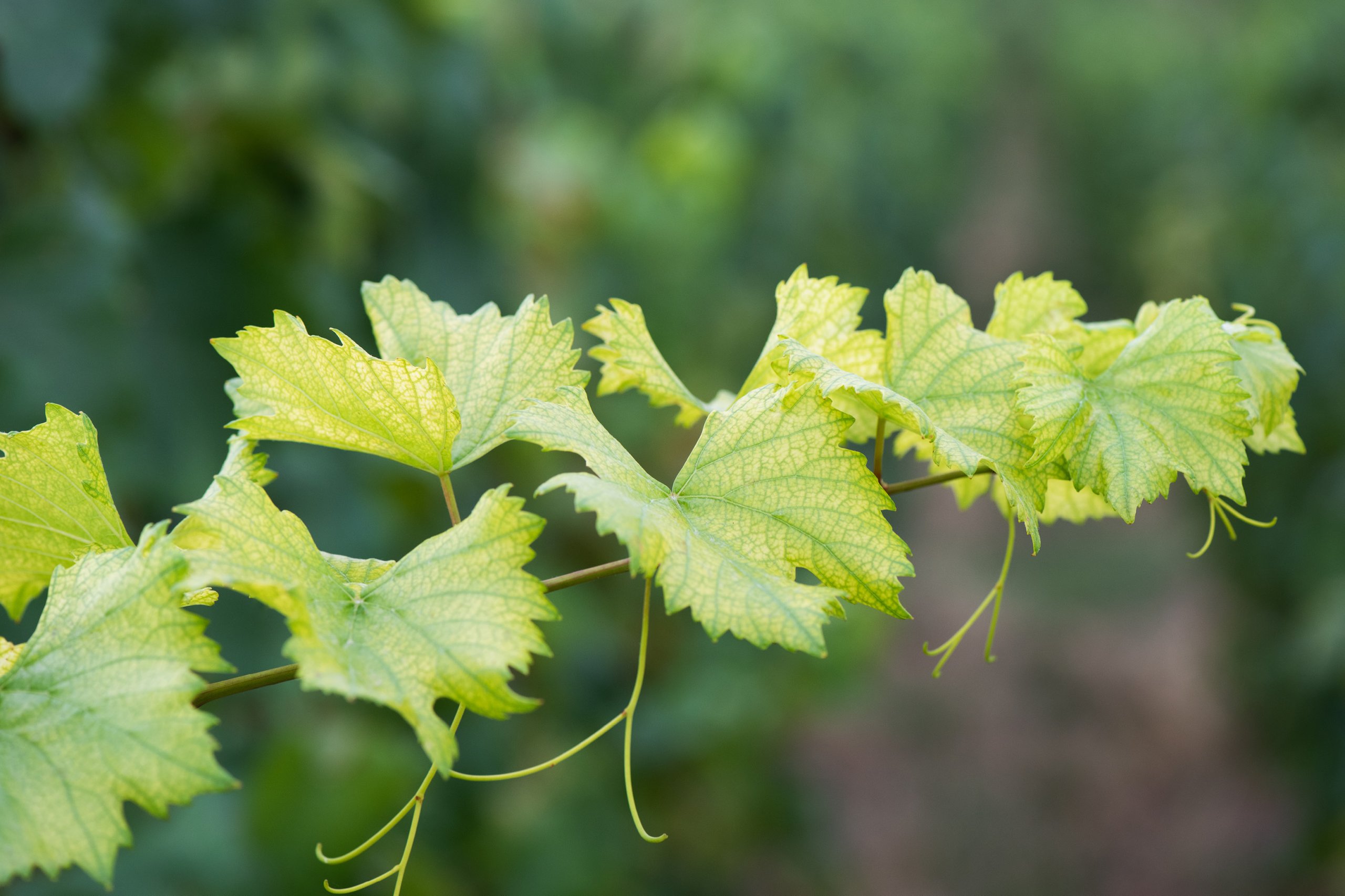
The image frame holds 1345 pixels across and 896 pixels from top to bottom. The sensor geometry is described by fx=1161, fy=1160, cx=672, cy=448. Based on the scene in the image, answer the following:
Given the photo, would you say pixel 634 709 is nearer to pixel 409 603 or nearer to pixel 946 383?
pixel 409 603

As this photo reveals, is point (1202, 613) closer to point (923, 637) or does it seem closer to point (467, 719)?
point (923, 637)

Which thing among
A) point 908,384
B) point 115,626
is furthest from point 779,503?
point 115,626

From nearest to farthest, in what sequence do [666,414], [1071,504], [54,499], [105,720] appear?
1. [105,720]
2. [54,499]
3. [1071,504]
4. [666,414]

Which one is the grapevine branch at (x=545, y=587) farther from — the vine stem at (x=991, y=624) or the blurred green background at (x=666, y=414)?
the blurred green background at (x=666, y=414)

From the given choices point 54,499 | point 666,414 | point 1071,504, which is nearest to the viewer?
point 54,499

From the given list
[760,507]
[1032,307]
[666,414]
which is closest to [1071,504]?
[1032,307]
